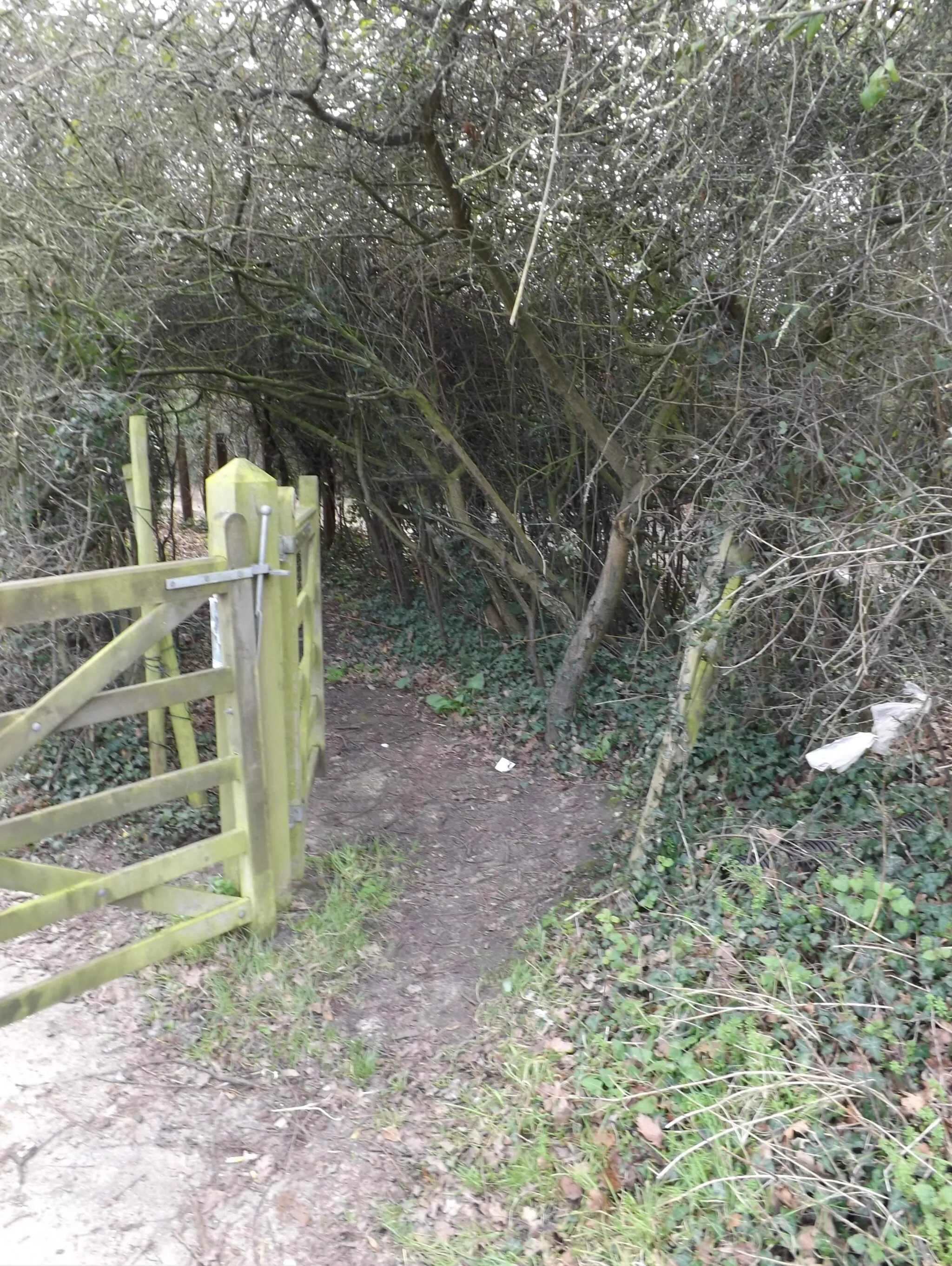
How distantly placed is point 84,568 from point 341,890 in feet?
8.11

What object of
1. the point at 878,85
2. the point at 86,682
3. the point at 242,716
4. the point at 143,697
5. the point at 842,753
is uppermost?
the point at 878,85

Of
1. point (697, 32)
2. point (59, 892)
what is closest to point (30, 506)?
point (59, 892)

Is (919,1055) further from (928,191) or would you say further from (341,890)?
(928,191)

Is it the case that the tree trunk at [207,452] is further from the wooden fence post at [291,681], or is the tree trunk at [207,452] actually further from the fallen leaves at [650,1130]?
the fallen leaves at [650,1130]

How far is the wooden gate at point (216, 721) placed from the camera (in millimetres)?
2568

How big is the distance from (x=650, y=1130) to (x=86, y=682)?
2349 millimetres

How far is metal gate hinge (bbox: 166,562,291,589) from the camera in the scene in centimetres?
288

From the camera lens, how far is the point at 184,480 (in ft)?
36.9

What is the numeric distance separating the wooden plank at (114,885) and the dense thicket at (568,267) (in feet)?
7.47

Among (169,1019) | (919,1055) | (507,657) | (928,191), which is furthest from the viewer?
(507,657)

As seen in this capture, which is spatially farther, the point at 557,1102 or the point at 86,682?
the point at 557,1102

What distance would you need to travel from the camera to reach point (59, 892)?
2689mm

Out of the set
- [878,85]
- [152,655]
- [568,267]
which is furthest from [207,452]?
[878,85]

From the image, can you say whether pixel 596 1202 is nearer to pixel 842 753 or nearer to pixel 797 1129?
pixel 797 1129
